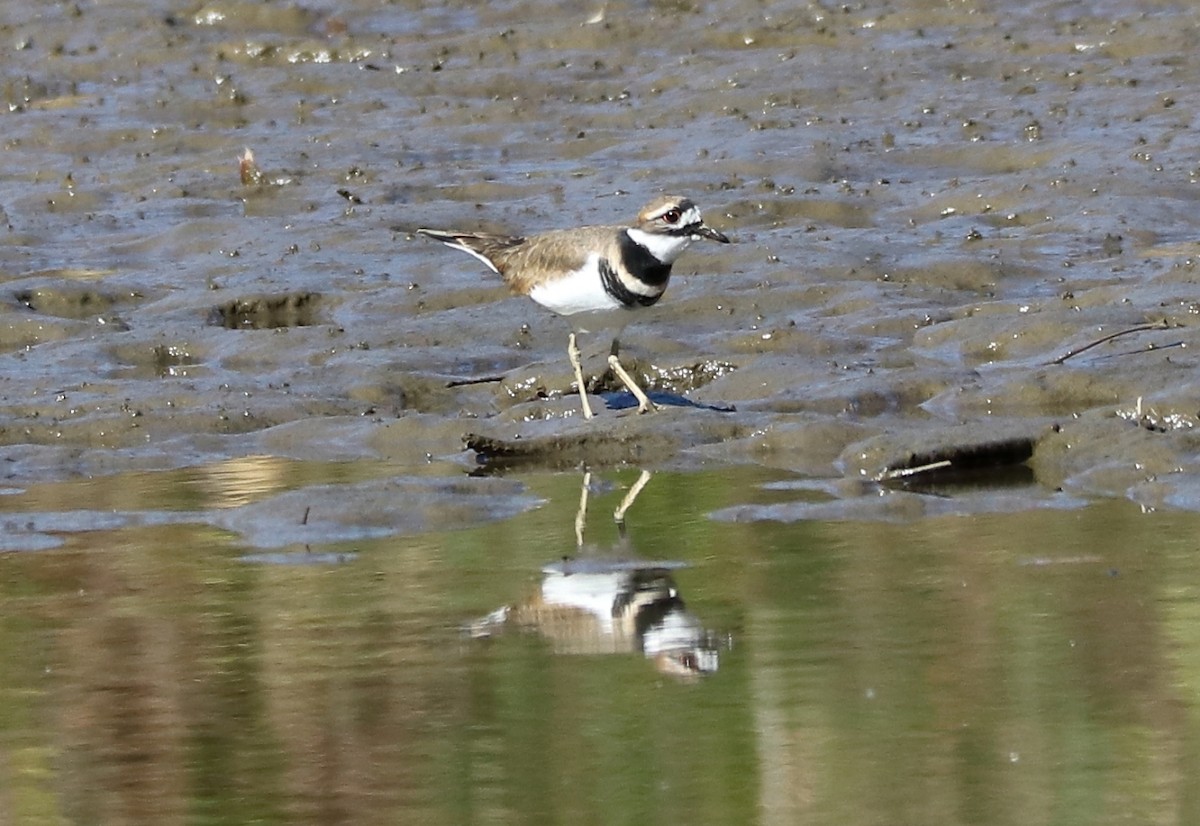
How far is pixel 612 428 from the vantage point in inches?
332

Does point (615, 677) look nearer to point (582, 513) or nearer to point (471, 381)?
point (582, 513)

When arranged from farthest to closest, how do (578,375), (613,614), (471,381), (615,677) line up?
1. (471,381)
2. (578,375)
3. (613,614)
4. (615,677)

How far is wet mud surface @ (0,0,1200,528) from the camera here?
8.69 metres

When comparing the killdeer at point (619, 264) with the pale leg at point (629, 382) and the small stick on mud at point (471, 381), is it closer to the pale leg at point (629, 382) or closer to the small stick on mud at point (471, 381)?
the pale leg at point (629, 382)

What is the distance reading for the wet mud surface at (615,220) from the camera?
8.69m

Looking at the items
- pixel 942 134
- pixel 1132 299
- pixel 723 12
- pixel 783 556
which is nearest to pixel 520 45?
pixel 723 12

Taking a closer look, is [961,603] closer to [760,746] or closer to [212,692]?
[760,746]

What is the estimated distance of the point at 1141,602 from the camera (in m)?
5.86

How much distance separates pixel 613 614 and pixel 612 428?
7.70 ft

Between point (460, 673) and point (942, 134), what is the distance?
9624mm

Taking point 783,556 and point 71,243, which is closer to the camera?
point 783,556

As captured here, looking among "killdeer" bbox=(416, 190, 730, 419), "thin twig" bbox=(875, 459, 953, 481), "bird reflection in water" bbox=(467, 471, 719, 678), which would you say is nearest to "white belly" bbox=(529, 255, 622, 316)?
"killdeer" bbox=(416, 190, 730, 419)

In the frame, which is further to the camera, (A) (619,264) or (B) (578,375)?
(B) (578,375)

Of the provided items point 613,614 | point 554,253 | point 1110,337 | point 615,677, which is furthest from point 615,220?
point 615,677
